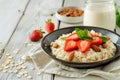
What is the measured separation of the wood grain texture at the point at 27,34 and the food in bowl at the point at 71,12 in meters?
0.06

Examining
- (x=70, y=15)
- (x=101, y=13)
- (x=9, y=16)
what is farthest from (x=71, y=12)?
(x=9, y=16)

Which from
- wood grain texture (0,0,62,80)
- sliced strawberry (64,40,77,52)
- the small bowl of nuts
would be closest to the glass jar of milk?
the small bowl of nuts

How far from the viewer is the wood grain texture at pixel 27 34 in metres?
1.17

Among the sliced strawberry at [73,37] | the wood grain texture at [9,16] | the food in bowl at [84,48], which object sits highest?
the sliced strawberry at [73,37]

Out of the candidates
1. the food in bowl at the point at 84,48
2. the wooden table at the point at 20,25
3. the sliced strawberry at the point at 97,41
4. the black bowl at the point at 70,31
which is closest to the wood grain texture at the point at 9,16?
the wooden table at the point at 20,25

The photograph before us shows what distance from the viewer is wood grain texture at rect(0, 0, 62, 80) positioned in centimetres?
117

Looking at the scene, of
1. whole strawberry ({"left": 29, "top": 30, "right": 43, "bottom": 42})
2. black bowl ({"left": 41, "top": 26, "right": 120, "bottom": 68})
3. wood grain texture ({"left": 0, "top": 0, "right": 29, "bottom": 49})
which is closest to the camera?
black bowl ({"left": 41, "top": 26, "right": 120, "bottom": 68})

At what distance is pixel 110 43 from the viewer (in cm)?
125

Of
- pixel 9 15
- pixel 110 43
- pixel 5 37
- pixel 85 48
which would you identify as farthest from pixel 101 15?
pixel 9 15

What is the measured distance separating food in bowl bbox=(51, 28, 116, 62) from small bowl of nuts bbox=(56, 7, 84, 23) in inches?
14.3

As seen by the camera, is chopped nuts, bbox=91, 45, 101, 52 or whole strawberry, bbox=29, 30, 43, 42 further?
whole strawberry, bbox=29, 30, 43, 42

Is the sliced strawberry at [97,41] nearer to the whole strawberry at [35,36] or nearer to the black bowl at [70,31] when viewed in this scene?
the black bowl at [70,31]

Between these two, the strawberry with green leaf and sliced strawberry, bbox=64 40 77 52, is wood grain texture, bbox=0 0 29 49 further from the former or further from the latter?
sliced strawberry, bbox=64 40 77 52

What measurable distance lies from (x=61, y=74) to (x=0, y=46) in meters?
0.41
